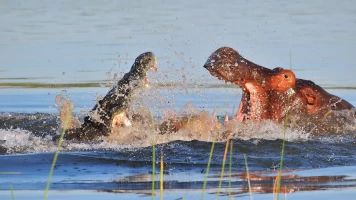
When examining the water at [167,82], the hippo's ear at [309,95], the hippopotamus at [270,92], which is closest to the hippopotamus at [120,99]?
the water at [167,82]

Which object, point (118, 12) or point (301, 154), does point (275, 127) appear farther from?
point (118, 12)

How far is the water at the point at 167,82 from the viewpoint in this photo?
6461 millimetres

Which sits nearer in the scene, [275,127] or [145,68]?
[145,68]

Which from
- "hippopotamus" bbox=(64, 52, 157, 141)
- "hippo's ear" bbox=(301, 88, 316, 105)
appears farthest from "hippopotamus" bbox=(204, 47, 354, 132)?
"hippopotamus" bbox=(64, 52, 157, 141)

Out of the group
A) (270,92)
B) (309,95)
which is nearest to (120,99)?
(270,92)

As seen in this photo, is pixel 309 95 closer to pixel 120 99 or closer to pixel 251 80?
pixel 251 80

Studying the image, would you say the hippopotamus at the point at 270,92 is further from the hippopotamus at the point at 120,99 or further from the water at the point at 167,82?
the hippopotamus at the point at 120,99

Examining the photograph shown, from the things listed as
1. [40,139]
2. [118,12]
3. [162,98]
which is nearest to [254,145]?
[162,98]

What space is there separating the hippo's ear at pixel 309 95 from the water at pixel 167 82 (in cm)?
29

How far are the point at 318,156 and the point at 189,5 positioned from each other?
1817 centimetres

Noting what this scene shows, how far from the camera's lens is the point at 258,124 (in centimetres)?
806

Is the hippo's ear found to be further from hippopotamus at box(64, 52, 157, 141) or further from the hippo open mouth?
hippopotamus at box(64, 52, 157, 141)

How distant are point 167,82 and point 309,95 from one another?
463cm

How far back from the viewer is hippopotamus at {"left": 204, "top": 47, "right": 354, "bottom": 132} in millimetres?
7914
